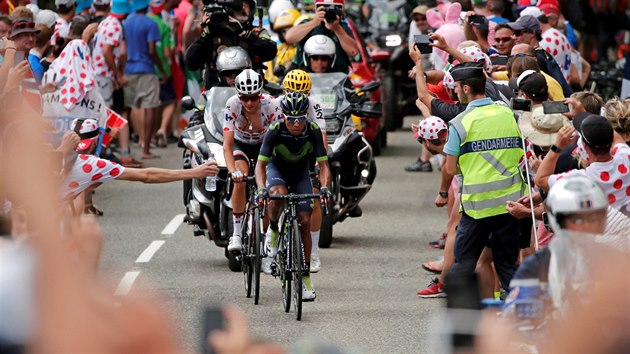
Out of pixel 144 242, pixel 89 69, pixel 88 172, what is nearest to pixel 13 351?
pixel 88 172

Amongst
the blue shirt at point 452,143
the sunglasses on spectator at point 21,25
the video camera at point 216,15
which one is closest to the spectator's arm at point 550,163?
the blue shirt at point 452,143

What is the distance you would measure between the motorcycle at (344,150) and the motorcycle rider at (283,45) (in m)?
1.83

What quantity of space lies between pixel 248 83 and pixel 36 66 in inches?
153

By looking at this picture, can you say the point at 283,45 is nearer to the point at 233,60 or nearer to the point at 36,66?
the point at 36,66

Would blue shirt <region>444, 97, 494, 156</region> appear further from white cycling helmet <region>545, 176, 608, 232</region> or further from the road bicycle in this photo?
white cycling helmet <region>545, 176, 608, 232</region>

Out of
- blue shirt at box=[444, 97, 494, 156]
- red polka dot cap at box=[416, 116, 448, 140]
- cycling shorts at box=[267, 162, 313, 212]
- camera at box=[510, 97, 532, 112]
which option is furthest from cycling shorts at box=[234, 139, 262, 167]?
camera at box=[510, 97, 532, 112]

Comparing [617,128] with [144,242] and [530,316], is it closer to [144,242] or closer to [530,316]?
[530,316]

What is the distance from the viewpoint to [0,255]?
6520 millimetres

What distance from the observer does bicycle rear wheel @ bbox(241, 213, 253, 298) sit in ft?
43.5

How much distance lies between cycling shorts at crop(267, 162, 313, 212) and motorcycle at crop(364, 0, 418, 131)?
1055 cm

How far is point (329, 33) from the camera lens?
17500mm

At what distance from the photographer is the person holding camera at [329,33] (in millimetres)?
17312

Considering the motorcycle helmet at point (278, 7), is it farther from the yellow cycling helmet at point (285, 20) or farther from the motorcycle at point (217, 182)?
the motorcycle at point (217, 182)

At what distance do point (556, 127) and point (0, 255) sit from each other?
5.77 metres
